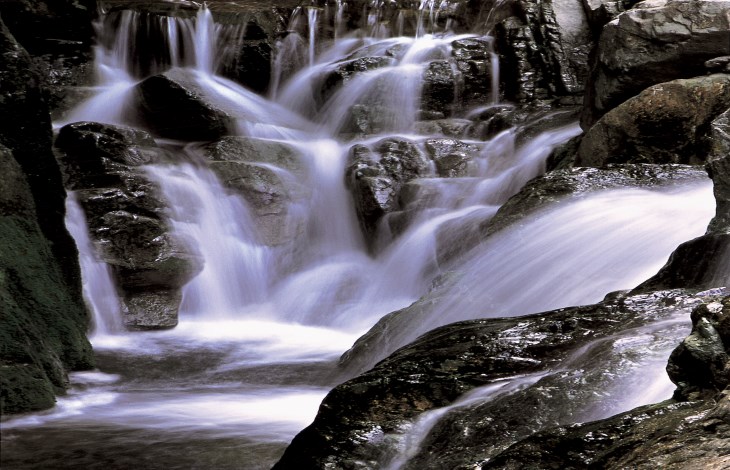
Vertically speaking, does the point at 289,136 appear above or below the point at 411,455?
above

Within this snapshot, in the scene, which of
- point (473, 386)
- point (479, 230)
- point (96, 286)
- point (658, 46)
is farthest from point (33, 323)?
point (658, 46)

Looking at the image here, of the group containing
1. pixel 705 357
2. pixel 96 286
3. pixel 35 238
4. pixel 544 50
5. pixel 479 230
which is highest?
pixel 544 50

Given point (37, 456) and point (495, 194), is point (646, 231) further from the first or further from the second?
point (37, 456)

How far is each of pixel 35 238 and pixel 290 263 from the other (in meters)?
4.35

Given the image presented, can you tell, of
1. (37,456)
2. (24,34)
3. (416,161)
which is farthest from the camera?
(24,34)

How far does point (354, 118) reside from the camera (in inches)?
498

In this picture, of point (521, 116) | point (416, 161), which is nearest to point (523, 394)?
point (416, 161)

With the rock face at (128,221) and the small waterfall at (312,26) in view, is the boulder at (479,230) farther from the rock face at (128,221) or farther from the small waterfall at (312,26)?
the small waterfall at (312,26)

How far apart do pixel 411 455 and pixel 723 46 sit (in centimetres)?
721

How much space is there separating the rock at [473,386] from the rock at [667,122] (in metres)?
3.98

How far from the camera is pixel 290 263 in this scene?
10078 millimetres

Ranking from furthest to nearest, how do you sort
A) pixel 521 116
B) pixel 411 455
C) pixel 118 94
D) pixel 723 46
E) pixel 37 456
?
pixel 118 94, pixel 521 116, pixel 723 46, pixel 37 456, pixel 411 455

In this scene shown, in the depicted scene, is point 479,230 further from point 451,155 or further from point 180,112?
point 180,112

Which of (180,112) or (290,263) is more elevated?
(180,112)
